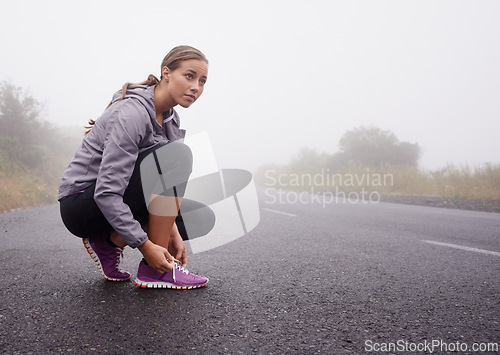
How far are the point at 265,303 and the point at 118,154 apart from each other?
3.30ft

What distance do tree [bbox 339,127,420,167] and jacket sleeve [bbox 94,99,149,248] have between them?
802 inches

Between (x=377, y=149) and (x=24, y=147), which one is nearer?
(x=24, y=147)

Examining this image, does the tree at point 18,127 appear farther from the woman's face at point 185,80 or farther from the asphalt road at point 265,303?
the woman's face at point 185,80

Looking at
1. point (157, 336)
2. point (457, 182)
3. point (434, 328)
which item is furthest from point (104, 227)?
point (457, 182)

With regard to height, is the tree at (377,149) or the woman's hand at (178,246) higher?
the tree at (377,149)

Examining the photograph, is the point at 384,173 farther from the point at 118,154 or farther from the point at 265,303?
the point at 118,154

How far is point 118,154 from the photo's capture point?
1494 mm

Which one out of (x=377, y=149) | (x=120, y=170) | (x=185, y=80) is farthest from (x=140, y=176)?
(x=377, y=149)

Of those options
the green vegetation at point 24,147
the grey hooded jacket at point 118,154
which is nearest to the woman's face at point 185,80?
the grey hooded jacket at point 118,154

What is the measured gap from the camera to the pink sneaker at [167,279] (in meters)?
1.85

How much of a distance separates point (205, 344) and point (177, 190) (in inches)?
35.2

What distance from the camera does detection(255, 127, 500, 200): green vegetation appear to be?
34.1 ft

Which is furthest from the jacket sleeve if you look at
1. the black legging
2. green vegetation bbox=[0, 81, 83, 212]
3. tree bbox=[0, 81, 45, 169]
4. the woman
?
tree bbox=[0, 81, 45, 169]

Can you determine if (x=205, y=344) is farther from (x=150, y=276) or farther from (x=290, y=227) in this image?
(x=290, y=227)
